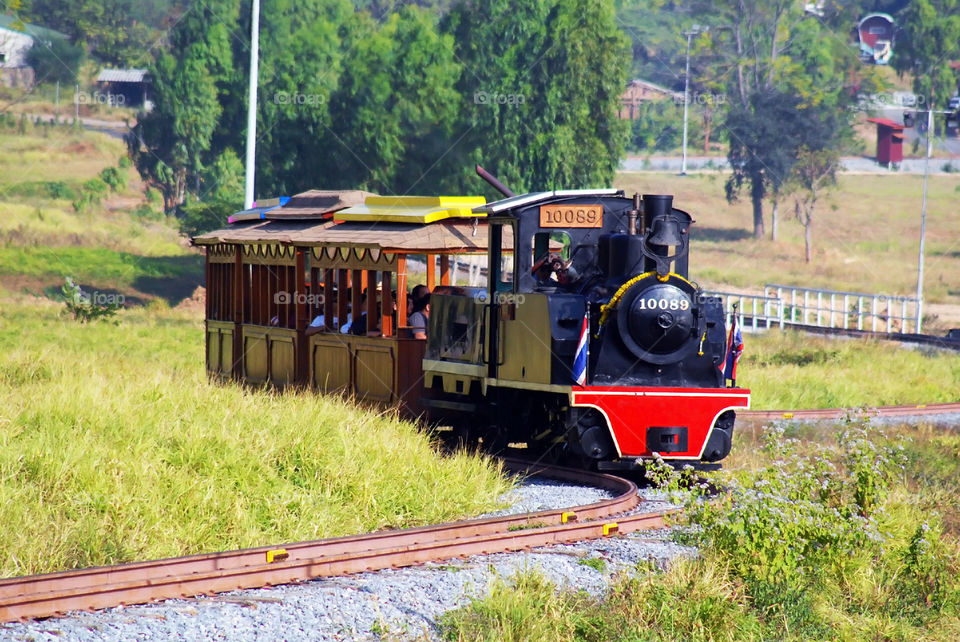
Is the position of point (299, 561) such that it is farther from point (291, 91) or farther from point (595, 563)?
point (291, 91)

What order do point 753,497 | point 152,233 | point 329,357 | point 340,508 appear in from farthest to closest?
1. point 152,233
2. point 329,357
3. point 340,508
4. point 753,497

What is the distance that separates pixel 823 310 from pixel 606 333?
28.7 m

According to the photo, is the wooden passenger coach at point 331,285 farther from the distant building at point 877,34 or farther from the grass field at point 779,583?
the distant building at point 877,34

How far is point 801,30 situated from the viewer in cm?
8775

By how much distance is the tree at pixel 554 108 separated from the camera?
45219mm

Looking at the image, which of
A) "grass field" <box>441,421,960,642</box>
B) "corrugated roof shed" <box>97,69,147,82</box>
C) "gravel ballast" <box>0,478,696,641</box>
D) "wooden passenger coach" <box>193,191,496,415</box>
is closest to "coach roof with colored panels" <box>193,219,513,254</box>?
"wooden passenger coach" <box>193,191,496,415</box>

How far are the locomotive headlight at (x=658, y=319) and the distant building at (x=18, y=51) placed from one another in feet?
244

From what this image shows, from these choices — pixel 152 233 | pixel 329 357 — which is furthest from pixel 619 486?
pixel 152 233

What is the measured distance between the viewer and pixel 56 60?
257 ft

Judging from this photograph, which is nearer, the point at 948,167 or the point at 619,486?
the point at 619,486

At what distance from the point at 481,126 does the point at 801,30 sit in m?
48.8

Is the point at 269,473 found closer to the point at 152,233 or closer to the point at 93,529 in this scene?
the point at 93,529

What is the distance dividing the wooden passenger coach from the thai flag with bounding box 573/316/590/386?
98.6 inches

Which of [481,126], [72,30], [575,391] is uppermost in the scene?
[72,30]
